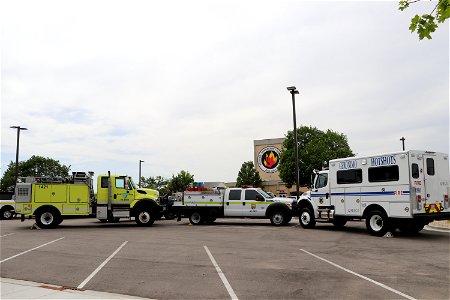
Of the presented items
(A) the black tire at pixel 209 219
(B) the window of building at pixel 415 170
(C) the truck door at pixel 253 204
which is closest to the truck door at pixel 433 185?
(B) the window of building at pixel 415 170

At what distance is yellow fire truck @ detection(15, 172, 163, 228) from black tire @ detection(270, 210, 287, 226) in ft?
19.8

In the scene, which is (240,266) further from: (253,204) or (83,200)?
(83,200)

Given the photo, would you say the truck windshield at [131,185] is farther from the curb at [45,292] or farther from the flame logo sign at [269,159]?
the flame logo sign at [269,159]

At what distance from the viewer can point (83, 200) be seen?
67.8ft

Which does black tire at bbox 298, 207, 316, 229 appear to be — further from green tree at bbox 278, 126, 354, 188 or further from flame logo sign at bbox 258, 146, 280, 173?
flame logo sign at bbox 258, 146, 280, 173

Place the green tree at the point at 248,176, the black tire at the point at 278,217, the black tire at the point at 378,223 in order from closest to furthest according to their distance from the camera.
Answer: the black tire at the point at 378,223 < the black tire at the point at 278,217 < the green tree at the point at 248,176

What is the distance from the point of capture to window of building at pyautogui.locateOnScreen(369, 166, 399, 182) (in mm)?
14875

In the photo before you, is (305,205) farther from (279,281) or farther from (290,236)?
(279,281)

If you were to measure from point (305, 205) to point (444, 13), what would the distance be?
1617 centimetres

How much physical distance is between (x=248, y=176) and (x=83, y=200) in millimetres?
45553

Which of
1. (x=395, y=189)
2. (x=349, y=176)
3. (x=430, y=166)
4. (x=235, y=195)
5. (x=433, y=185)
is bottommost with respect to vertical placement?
(x=235, y=195)

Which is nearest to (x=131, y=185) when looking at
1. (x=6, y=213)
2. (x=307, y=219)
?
(x=307, y=219)

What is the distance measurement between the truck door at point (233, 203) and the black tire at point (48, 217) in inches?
346

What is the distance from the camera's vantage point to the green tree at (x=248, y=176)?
64.2 metres
